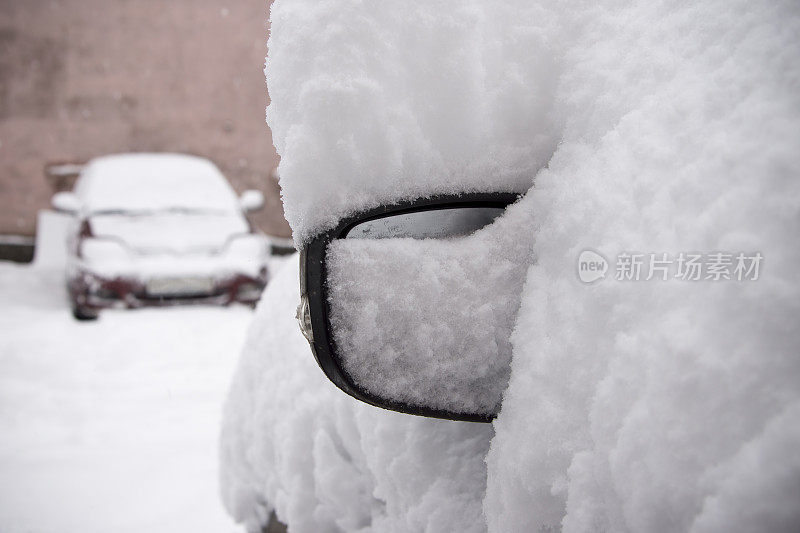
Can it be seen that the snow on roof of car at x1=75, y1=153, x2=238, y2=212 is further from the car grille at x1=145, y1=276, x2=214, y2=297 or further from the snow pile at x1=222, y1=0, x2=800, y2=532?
the snow pile at x1=222, y1=0, x2=800, y2=532

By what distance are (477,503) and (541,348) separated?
0.32 m

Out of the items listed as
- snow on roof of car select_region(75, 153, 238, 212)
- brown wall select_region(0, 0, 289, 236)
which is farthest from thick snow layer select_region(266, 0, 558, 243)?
brown wall select_region(0, 0, 289, 236)

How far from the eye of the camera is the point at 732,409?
503 millimetres

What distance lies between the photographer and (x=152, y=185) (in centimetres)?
578

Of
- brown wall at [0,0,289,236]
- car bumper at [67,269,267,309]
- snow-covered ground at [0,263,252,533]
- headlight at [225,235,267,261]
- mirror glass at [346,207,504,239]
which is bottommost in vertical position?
snow-covered ground at [0,263,252,533]

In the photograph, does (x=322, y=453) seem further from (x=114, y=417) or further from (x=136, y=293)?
(x=136, y=293)

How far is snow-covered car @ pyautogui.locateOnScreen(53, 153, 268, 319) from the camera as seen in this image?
16.3 ft

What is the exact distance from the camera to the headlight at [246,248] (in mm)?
5249

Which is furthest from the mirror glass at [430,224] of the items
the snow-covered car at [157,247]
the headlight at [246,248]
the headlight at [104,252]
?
the headlight at [104,252]

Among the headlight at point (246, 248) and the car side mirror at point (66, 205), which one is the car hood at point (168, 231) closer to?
the headlight at point (246, 248)

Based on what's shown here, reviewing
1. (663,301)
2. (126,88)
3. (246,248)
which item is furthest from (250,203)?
(663,301)

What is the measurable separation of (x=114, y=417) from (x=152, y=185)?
117 inches

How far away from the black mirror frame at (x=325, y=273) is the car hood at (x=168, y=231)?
4572mm

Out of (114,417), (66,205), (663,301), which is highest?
(663,301)
